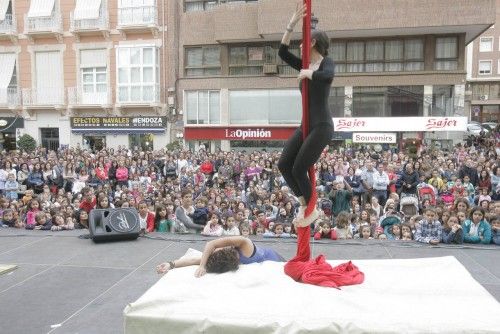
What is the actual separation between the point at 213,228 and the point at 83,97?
655 inches

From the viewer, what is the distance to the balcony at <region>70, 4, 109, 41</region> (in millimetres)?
20859

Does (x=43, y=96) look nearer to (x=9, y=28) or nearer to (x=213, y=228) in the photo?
(x=9, y=28)

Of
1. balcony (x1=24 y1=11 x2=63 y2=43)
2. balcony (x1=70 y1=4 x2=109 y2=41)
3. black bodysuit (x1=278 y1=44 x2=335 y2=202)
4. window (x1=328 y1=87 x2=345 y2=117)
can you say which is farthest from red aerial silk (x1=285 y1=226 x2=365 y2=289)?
balcony (x1=24 y1=11 x2=63 y2=43)

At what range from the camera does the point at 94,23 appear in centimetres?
2106

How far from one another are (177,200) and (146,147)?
12926 millimetres

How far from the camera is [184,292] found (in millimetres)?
3303

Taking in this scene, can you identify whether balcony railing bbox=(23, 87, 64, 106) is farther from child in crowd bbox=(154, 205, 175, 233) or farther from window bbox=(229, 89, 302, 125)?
child in crowd bbox=(154, 205, 175, 233)

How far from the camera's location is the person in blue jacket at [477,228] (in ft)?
21.7

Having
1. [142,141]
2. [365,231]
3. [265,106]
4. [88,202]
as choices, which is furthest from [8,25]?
[365,231]

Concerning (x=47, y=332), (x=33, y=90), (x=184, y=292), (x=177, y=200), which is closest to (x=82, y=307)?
(x=47, y=332)

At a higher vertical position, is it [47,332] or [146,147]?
[146,147]

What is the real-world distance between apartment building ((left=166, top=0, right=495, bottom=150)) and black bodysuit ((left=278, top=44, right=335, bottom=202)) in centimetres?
1479

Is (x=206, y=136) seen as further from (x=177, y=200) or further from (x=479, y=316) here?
(x=479, y=316)

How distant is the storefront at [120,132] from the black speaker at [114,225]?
14095 millimetres
